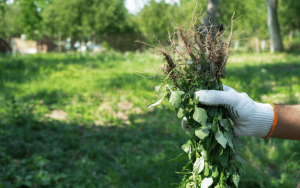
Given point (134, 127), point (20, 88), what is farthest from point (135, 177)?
point (20, 88)

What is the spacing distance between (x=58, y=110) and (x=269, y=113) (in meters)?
4.50

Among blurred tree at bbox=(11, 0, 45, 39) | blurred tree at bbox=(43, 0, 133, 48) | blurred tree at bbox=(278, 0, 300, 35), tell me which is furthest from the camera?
blurred tree at bbox=(43, 0, 133, 48)

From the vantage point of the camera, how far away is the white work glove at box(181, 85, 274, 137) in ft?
4.90

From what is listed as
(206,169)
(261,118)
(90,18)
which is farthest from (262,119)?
(90,18)

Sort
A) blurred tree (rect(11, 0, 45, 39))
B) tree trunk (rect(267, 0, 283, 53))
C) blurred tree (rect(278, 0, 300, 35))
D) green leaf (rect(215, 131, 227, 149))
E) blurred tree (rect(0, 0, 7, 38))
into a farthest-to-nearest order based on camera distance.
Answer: blurred tree (rect(278, 0, 300, 35)), tree trunk (rect(267, 0, 283, 53)), blurred tree (rect(11, 0, 45, 39)), blurred tree (rect(0, 0, 7, 38)), green leaf (rect(215, 131, 227, 149))

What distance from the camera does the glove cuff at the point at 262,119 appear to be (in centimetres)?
160

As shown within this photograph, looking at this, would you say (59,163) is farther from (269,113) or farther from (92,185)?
(269,113)

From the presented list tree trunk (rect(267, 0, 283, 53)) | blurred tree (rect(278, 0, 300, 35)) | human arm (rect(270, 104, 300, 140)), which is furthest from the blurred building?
blurred tree (rect(278, 0, 300, 35))

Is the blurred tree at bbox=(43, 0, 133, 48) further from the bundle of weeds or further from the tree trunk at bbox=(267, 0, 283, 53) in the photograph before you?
the bundle of weeds

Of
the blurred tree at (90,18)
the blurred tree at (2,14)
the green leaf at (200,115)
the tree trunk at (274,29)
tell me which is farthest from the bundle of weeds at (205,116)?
the blurred tree at (90,18)

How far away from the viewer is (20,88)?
6.26 meters

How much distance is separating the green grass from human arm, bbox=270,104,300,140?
36.4 inches

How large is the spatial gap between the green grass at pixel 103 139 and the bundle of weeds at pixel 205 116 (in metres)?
0.31

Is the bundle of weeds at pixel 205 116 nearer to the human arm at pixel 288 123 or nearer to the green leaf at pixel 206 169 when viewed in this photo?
the green leaf at pixel 206 169
